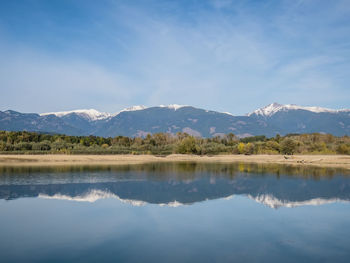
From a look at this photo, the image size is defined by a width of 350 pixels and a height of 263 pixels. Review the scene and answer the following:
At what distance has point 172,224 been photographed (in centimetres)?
1992

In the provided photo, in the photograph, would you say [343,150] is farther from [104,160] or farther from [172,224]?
[172,224]

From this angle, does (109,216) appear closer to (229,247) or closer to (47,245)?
(47,245)

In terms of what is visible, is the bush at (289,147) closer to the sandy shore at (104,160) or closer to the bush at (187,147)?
the sandy shore at (104,160)

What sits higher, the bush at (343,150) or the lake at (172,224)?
the bush at (343,150)

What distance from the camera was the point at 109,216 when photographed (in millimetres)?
21984

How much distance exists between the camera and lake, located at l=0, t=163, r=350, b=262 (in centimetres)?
1456

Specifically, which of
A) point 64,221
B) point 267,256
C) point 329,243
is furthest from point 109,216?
point 329,243

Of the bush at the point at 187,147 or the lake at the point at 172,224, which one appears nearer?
the lake at the point at 172,224

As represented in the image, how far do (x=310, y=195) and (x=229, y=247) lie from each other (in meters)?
18.7

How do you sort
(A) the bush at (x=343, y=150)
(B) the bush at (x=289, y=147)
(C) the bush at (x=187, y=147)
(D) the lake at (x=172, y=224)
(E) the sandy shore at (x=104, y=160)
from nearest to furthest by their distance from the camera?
(D) the lake at (x=172, y=224)
(E) the sandy shore at (x=104, y=160)
(A) the bush at (x=343, y=150)
(B) the bush at (x=289, y=147)
(C) the bush at (x=187, y=147)

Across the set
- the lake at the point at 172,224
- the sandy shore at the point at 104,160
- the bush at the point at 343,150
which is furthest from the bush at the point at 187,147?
the lake at the point at 172,224

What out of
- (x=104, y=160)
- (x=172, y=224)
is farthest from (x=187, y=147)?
(x=172, y=224)

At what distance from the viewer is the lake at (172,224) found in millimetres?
14562

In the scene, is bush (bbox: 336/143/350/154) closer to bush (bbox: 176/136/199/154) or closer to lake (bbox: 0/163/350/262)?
bush (bbox: 176/136/199/154)
